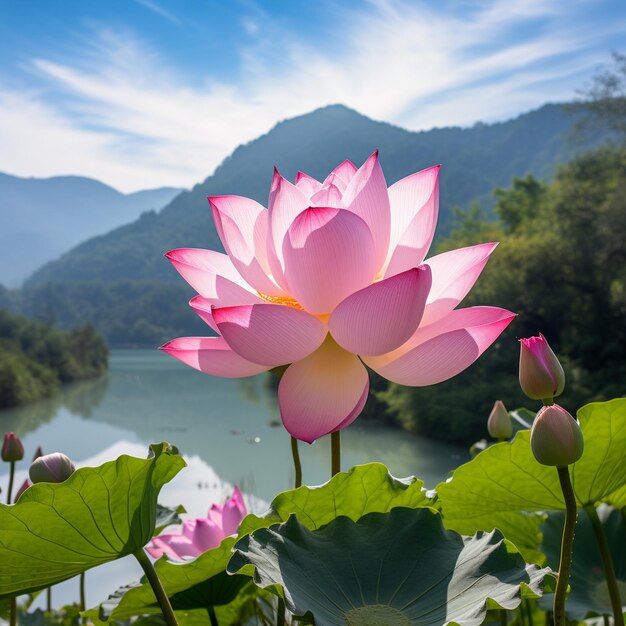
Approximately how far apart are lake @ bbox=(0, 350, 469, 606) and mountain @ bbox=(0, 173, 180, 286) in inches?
2636

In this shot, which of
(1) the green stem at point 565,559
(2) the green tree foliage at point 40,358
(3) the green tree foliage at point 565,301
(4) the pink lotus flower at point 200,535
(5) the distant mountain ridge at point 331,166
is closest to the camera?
(1) the green stem at point 565,559

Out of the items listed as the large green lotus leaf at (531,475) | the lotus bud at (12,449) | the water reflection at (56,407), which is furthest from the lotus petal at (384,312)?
the water reflection at (56,407)

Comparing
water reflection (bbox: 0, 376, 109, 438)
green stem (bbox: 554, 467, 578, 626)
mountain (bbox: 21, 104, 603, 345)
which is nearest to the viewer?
green stem (bbox: 554, 467, 578, 626)

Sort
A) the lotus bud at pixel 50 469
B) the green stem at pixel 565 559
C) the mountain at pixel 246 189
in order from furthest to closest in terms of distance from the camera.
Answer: the mountain at pixel 246 189
the lotus bud at pixel 50 469
the green stem at pixel 565 559

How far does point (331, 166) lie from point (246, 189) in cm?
712

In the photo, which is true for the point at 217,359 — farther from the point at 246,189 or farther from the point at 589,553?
the point at 246,189

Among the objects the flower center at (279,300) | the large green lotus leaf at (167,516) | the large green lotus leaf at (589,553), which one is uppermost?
the flower center at (279,300)

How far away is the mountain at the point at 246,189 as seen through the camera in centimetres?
3716

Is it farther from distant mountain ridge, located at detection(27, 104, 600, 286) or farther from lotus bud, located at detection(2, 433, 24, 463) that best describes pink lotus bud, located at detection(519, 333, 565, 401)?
distant mountain ridge, located at detection(27, 104, 600, 286)

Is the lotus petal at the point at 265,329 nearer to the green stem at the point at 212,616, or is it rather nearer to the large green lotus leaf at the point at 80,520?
the large green lotus leaf at the point at 80,520

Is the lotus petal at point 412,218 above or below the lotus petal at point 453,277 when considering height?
above

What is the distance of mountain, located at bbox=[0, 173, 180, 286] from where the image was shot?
3386 inches

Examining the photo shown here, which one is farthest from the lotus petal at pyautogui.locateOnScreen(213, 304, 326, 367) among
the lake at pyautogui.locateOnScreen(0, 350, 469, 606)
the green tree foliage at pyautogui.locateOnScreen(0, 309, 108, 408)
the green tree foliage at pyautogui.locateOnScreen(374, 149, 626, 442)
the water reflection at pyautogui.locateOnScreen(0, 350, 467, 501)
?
the green tree foliage at pyautogui.locateOnScreen(0, 309, 108, 408)

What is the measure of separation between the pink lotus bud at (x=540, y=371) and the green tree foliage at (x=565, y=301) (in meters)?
9.54
